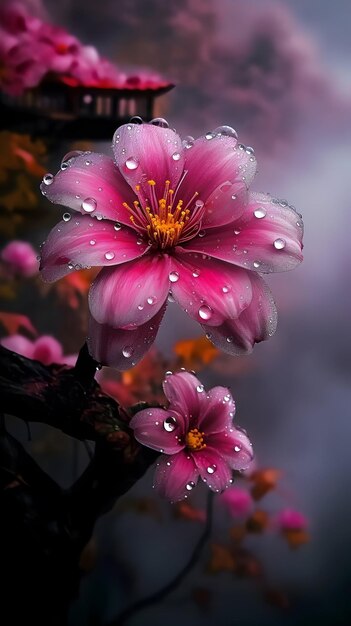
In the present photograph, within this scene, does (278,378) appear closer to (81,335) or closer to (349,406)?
(349,406)

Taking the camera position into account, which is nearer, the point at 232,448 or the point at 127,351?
the point at 127,351

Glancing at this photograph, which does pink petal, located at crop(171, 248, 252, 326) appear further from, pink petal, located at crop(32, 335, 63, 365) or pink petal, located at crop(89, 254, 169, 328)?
pink petal, located at crop(32, 335, 63, 365)

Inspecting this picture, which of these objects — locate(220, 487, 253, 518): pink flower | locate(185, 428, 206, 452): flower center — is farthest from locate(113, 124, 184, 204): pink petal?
locate(220, 487, 253, 518): pink flower

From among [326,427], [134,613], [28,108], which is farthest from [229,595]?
[28,108]

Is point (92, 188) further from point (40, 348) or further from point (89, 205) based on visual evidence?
point (40, 348)

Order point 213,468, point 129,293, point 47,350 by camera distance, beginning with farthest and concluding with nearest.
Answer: point 47,350, point 213,468, point 129,293

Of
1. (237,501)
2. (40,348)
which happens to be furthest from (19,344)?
(237,501)
